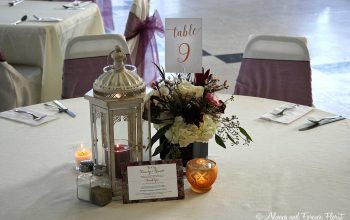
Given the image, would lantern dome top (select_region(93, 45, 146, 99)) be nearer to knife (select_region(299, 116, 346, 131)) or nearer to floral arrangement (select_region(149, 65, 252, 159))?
floral arrangement (select_region(149, 65, 252, 159))

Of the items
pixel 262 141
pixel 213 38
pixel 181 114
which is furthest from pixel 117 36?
pixel 213 38

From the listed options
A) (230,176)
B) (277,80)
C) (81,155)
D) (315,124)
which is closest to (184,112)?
(230,176)

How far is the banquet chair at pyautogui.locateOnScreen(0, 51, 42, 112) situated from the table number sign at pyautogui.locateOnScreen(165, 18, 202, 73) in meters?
1.69

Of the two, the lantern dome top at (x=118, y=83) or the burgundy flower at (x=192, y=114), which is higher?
the lantern dome top at (x=118, y=83)

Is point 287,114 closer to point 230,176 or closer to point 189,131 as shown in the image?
point 230,176

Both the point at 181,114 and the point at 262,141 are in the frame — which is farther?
the point at 262,141

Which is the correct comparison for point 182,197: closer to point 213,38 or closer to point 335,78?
point 335,78

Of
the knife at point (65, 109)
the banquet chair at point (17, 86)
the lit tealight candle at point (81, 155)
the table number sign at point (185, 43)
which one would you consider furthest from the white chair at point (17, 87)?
the table number sign at point (185, 43)

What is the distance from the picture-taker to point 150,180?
1339 mm

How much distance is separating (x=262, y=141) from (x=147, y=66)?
2219mm

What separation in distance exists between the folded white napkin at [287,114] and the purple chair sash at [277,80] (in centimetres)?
38

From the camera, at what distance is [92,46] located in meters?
2.51

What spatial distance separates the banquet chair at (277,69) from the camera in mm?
2359

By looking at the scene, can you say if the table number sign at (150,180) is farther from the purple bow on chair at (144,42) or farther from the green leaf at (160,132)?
the purple bow on chair at (144,42)
